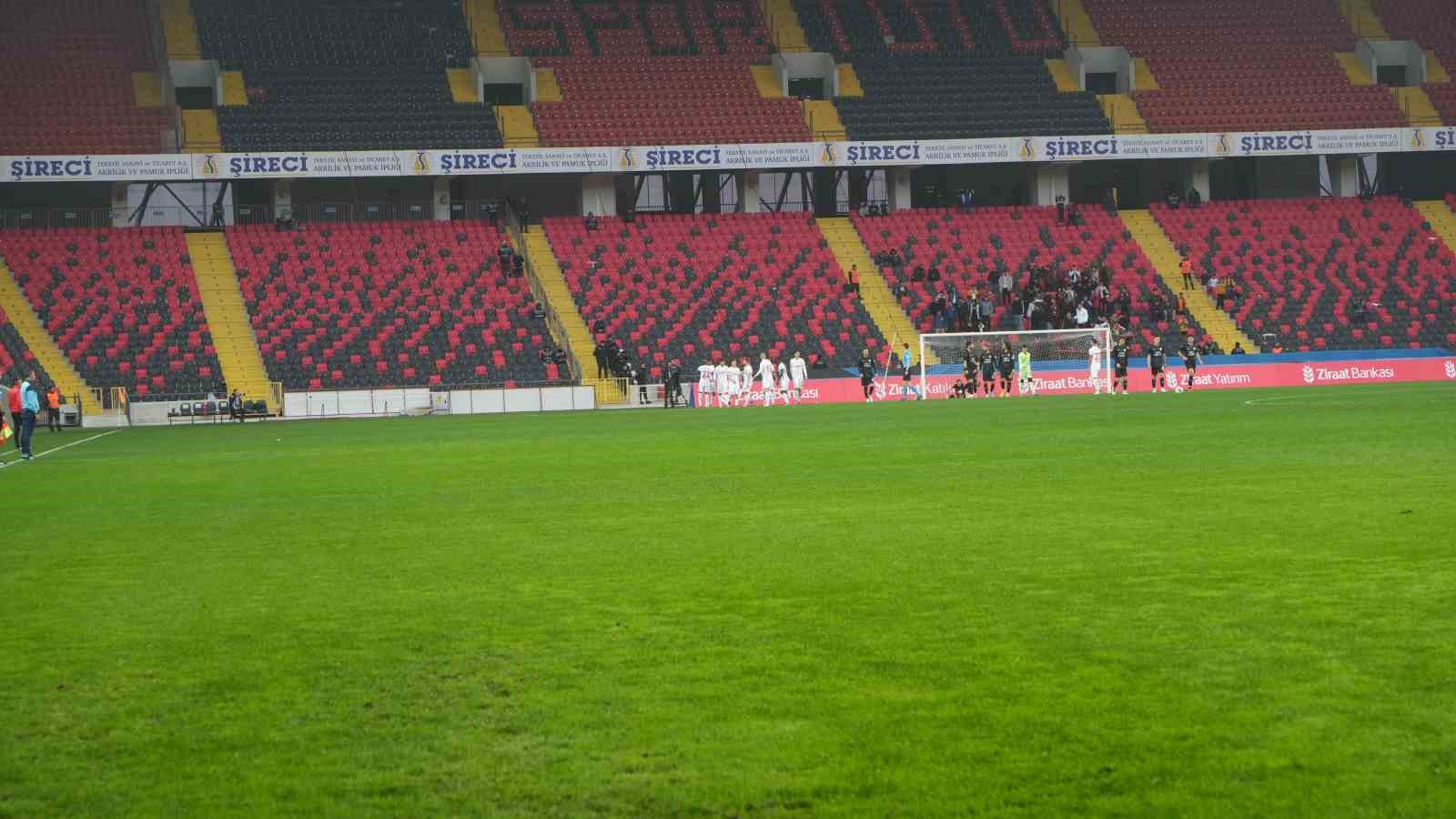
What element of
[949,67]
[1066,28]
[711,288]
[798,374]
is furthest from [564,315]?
[1066,28]

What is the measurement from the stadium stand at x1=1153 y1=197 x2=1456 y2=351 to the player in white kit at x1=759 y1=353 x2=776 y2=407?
18.7 metres

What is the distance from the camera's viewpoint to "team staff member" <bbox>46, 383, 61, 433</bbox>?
152 feet

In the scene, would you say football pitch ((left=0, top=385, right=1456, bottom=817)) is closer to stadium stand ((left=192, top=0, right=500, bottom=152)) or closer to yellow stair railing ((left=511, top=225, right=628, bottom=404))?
yellow stair railing ((left=511, top=225, right=628, bottom=404))

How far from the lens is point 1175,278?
207 ft

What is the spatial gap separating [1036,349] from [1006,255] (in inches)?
327

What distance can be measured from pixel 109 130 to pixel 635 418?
29012mm

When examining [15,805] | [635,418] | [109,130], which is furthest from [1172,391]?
[15,805]

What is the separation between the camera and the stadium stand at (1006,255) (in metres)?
60.3

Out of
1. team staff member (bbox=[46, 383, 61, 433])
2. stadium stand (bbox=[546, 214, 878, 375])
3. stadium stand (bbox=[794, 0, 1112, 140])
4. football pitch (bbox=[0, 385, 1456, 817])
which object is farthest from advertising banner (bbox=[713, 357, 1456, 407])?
football pitch (bbox=[0, 385, 1456, 817])

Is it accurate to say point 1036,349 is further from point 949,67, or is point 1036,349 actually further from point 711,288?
point 949,67

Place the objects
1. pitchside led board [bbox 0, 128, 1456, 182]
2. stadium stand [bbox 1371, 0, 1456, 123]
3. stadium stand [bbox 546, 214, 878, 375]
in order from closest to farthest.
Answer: stadium stand [bbox 546, 214, 878, 375] → pitchside led board [bbox 0, 128, 1456, 182] → stadium stand [bbox 1371, 0, 1456, 123]

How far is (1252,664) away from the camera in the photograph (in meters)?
7.96

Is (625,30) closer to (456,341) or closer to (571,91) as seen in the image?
(571,91)

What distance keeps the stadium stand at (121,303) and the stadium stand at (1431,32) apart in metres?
49.8
